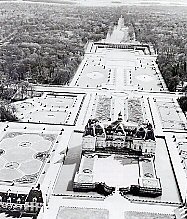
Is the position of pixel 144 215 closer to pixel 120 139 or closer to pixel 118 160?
pixel 118 160

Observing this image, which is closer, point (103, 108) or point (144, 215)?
point (144, 215)

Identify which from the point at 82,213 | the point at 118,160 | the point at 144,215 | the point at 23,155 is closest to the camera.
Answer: the point at 82,213

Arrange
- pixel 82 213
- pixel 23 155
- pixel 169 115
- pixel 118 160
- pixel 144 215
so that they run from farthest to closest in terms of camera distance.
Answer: pixel 169 115 < pixel 23 155 < pixel 118 160 < pixel 144 215 < pixel 82 213

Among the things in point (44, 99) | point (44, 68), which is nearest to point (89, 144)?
point (44, 99)

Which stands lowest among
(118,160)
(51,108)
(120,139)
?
(51,108)

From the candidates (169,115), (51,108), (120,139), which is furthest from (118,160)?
(51,108)

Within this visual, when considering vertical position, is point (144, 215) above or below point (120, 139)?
below

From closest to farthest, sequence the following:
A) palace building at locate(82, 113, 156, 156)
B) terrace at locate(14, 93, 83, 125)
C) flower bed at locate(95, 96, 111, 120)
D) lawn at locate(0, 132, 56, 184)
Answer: lawn at locate(0, 132, 56, 184)
palace building at locate(82, 113, 156, 156)
terrace at locate(14, 93, 83, 125)
flower bed at locate(95, 96, 111, 120)

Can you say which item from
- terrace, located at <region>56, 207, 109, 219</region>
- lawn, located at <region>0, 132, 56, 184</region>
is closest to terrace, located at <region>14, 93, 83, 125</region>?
lawn, located at <region>0, 132, 56, 184</region>

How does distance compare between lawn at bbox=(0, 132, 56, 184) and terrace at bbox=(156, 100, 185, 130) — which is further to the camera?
terrace at bbox=(156, 100, 185, 130)

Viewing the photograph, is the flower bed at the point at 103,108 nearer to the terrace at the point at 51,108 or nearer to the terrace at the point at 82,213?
the terrace at the point at 51,108

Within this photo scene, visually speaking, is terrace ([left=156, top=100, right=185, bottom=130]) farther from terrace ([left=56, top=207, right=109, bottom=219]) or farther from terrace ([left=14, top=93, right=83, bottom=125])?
terrace ([left=56, top=207, right=109, bottom=219])
